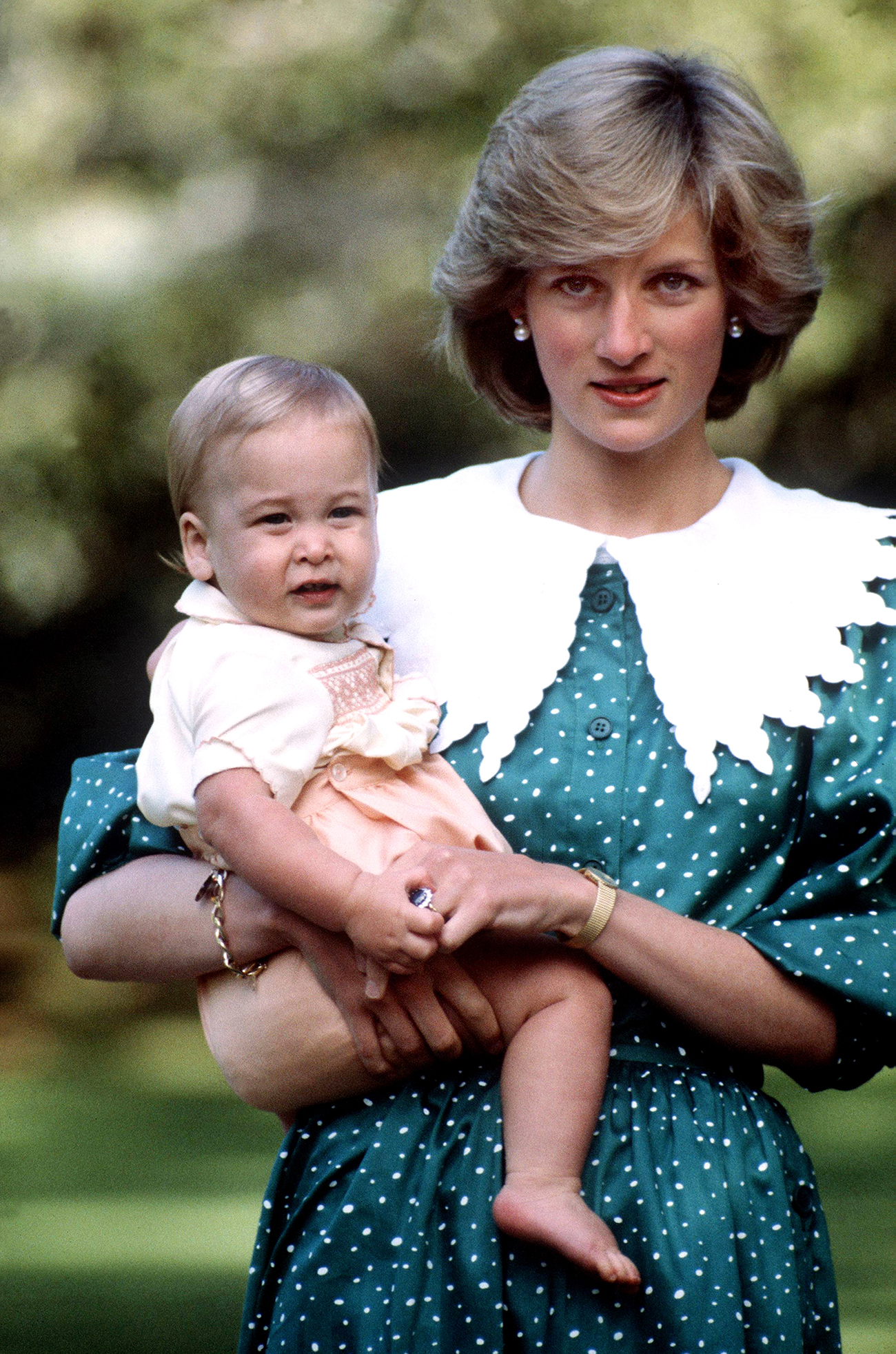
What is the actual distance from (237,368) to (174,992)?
435 cm

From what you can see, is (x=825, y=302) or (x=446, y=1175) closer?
(x=446, y=1175)

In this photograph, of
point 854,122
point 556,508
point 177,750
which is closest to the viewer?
point 177,750

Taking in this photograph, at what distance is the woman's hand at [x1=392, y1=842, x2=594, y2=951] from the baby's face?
0.29 m

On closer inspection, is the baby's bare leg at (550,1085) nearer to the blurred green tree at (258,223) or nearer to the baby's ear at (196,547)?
the baby's ear at (196,547)

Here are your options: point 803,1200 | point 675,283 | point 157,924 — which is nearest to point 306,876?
point 157,924

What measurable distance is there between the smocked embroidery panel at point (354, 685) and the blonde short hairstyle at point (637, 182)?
0.47m

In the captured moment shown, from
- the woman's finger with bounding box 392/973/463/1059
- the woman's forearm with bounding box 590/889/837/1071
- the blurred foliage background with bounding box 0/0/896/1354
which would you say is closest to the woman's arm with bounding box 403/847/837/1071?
the woman's forearm with bounding box 590/889/837/1071

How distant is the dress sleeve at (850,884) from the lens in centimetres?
168

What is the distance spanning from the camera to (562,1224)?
1550 mm

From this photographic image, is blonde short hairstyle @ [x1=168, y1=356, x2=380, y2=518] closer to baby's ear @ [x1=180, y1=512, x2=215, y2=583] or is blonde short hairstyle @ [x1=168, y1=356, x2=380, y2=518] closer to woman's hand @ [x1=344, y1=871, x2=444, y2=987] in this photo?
baby's ear @ [x1=180, y1=512, x2=215, y2=583]

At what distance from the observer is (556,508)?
1987 millimetres

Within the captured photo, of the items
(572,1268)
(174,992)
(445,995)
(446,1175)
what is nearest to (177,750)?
(445,995)

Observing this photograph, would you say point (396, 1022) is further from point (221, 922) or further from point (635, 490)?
point (635, 490)

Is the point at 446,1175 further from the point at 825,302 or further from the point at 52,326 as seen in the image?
the point at 52,326
